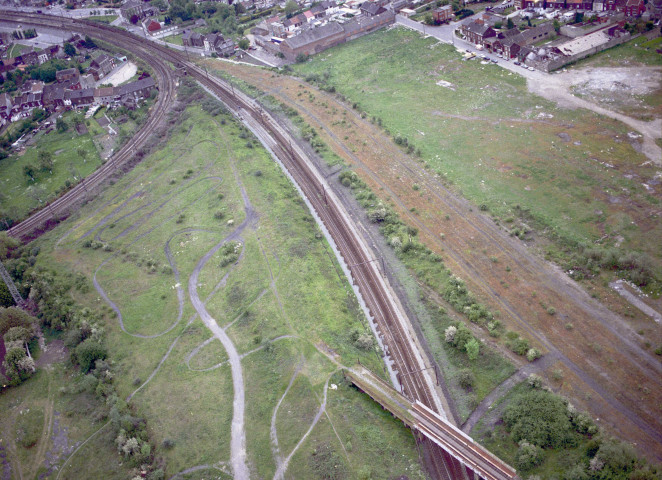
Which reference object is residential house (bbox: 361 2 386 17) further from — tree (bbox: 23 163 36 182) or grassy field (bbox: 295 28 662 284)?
tree (bbox: 23 163 36 182)

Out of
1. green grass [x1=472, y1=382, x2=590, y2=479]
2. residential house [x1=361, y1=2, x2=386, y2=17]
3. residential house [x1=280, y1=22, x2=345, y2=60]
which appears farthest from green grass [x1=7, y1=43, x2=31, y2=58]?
green grass [x1=472, y1=382, x2=590, y2=479]

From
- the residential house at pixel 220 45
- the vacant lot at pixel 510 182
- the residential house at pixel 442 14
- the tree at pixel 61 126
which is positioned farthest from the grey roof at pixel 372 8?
the tree at pixel 61 126

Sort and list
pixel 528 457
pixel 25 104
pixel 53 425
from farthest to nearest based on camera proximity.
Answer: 1. pixel 25 104
2. pixel 53 425
3. pixel 528 457

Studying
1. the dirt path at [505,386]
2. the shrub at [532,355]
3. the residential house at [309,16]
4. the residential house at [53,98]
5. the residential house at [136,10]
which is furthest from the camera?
the residential house at [136,10]

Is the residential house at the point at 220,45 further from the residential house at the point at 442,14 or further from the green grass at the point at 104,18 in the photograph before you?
the green grass at the point at 104,18

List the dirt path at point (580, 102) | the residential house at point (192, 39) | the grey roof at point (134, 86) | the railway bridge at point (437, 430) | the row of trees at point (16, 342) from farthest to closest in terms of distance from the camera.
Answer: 1. the residential house at point (192, 39)
2. the grey roof at point (134, 86)
3. the dirt path at point (580, 102)
4. the row of trees at point (16, 342)
5. the railway bridge at point (437, 430)

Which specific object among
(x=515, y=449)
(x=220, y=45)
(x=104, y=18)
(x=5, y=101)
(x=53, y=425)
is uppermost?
(x=104, y=18)

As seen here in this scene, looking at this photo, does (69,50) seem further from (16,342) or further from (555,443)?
(555,443)

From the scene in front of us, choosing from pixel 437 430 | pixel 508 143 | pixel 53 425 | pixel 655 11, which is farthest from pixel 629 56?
pixel 53 425
